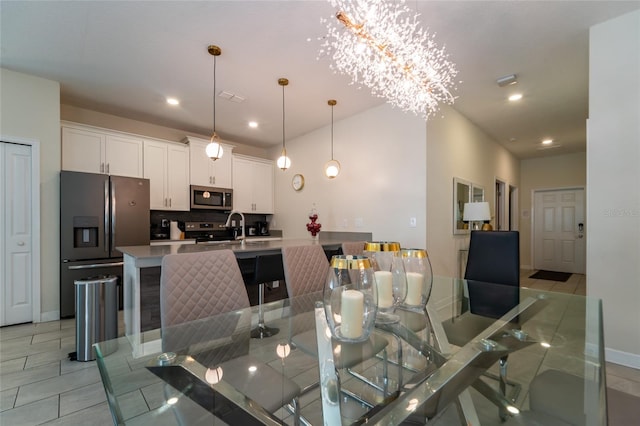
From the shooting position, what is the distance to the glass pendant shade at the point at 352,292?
3.25ft

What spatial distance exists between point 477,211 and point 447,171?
0.68 meters

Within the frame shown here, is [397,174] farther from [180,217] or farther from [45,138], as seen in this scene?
[45,138]

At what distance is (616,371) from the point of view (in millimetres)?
2072

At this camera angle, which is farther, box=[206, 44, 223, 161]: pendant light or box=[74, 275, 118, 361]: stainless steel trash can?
box=[206, 44, 223, 161]: pendant light

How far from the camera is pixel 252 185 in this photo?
17.2 ft

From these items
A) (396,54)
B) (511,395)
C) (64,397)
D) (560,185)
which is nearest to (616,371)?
(511,395)

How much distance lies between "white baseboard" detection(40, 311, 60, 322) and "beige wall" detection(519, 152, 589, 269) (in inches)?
338

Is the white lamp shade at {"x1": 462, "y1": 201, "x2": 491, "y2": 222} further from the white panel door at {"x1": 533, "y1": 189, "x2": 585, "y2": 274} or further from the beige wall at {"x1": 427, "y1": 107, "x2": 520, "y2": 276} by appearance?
the white panel door at {"x1": 533, "y1": 189, "x2": 585, "y2": 274}

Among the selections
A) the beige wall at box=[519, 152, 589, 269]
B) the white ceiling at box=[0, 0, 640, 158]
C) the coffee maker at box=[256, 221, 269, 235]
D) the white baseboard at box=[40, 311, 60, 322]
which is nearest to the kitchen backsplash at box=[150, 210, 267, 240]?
the coffee maker at box=[256, 221, 269, 235]

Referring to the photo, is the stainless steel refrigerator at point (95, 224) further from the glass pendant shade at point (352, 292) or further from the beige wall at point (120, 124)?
the glass pendant shade at point (352, 292)

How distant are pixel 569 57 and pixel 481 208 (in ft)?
5.89

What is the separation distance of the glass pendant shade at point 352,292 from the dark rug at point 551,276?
6.11 metres

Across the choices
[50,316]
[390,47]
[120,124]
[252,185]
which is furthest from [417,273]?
[120,124]

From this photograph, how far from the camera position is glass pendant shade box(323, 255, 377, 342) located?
3.25 ft
